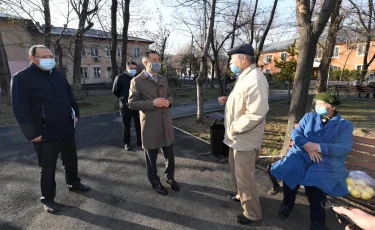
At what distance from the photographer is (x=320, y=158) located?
2.54 meters

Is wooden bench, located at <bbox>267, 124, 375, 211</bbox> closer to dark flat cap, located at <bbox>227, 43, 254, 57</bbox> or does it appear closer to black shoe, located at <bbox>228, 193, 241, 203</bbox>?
black shoe, located at <bbox>228, 193, 241, 203</bbox>

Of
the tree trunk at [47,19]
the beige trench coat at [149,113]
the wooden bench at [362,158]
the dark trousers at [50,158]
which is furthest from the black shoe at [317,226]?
the tree trunk at [47,19]

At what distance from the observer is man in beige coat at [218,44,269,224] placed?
2.27 metres

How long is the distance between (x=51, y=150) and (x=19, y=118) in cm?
56

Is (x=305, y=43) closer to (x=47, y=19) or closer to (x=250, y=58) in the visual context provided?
(x=250, y=58)

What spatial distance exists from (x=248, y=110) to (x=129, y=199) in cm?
218

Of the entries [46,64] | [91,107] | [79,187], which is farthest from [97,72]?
[46,64]

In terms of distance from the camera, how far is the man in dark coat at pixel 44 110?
2.64 metres

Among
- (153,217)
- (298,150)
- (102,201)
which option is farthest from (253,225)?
(102,201)

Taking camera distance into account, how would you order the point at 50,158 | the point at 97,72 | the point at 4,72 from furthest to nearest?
the point at 97,72
the point at 4,72
the point at 50,158

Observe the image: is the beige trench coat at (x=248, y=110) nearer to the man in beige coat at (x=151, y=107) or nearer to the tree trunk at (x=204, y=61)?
the man in beige coat at (x=151, y=107)

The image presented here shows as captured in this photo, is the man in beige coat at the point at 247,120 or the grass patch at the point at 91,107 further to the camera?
the grass patch at the point at 91,107

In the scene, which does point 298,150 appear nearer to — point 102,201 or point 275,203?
point 275,203

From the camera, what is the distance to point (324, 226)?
8.33ft
